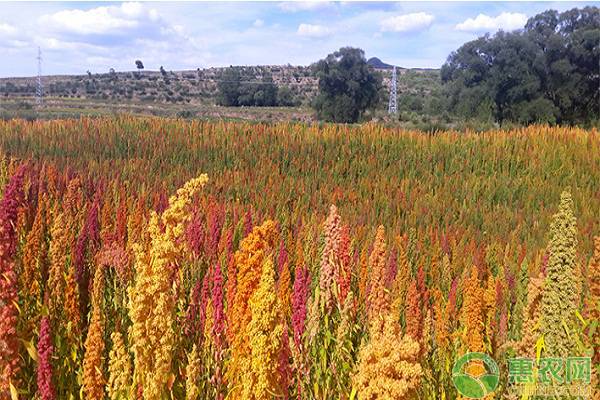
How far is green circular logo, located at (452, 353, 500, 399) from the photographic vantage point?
71.7 inches

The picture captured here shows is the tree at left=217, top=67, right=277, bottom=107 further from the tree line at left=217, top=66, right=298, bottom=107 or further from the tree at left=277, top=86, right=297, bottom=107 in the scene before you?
the tree at left=277, top=86, right=297, bottom=107

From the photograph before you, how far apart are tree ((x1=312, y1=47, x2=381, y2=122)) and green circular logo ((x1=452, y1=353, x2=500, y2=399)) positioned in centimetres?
4128

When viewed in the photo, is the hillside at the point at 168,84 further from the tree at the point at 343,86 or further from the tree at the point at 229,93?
the tree at the point at 343,86

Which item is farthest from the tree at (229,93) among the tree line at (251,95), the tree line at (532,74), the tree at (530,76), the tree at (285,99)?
the tree at (530,76)

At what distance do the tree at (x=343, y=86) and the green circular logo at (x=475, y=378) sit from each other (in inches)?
1625

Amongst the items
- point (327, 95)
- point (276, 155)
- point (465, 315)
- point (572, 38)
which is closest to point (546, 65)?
point (572, 38)

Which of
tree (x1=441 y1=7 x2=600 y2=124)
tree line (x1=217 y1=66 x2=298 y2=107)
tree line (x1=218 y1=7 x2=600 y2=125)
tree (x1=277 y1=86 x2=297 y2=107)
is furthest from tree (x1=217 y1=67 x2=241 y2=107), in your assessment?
tree (x1=441 y1=7 x2=600 y2=124)

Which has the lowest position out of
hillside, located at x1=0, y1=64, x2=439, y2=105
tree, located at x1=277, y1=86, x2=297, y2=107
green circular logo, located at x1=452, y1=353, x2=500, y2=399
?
green circular logo, located at x1=452, y1=353, x2=500, y2=399

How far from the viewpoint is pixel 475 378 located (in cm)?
182

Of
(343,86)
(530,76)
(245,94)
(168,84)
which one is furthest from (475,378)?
(168,84)

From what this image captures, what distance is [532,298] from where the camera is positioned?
5.87 feet

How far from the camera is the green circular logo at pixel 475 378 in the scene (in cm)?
182

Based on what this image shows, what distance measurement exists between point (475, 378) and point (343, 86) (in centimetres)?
4317

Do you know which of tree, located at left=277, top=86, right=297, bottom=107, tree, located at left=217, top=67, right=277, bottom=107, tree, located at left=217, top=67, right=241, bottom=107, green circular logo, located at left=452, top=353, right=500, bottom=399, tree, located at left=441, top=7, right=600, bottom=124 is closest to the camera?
green circular logo, located at left=452, top=353, right=500, bottom=399
